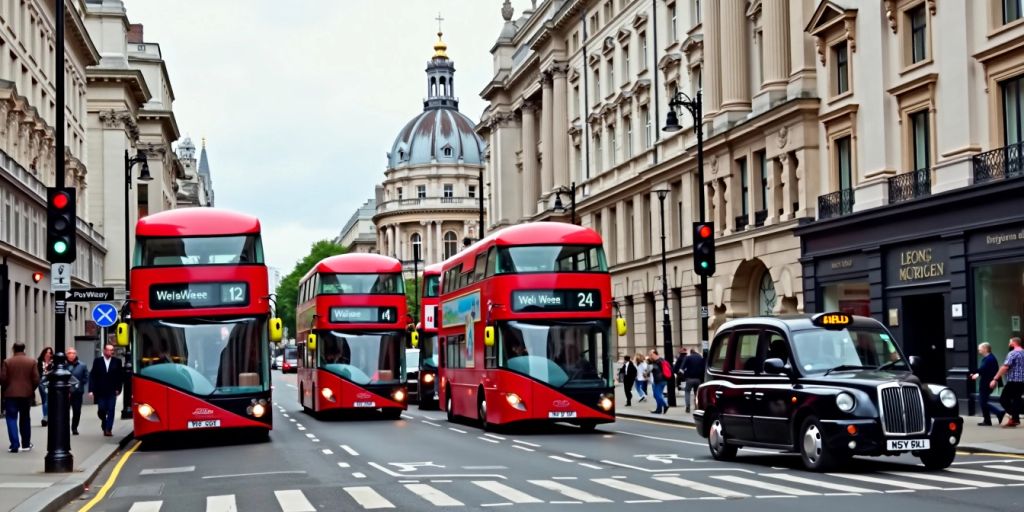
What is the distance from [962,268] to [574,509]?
21.0m

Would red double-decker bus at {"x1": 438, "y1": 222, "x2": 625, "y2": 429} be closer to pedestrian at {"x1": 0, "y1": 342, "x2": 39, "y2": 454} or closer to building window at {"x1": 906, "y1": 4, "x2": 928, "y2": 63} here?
pedestrian at {"x1": 0, "y1": 342, "x2": 39, "y2": 454}

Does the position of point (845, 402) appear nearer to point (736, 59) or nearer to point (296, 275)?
point (736, 59)

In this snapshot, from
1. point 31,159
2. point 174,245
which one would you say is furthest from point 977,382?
point 31,159

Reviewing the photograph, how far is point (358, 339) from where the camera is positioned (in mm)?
36094

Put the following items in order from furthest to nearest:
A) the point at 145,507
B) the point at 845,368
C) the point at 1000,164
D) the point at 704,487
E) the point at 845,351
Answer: the point at 1000,164 → the point at 845,351 → the point at 845,368 → the point at 704,487 → the point at 145,507

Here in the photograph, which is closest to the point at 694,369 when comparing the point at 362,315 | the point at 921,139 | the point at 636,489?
the point at 921,139

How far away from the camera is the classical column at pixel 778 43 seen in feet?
151

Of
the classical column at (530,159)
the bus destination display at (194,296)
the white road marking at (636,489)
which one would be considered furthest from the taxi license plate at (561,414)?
the classical column at (530,159)

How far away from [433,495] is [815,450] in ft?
16.8

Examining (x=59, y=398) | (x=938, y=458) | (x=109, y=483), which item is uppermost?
(x=59, y=398)

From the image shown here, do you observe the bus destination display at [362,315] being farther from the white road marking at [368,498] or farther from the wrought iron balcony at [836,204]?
the white road marking at [368,498]

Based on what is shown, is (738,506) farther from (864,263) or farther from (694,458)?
(864,263)

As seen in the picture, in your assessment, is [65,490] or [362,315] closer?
[65,490]

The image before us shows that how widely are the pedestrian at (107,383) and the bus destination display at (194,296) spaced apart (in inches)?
195
